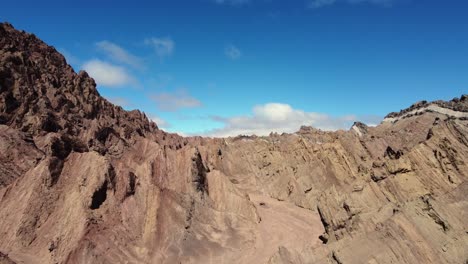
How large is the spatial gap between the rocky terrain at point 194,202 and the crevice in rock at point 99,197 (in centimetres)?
14

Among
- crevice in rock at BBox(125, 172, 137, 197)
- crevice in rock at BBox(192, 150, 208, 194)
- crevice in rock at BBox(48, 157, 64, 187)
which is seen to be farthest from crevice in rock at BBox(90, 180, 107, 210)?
crevice in rock at BBox(192, 150, 208, 194)

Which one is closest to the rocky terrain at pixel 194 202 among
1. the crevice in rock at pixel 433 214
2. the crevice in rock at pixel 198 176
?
the crevice in rock at pixel 433 214

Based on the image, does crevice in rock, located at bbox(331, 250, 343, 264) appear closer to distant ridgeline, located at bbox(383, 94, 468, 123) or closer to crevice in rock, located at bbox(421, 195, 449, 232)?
crevice in rock, located at bbox(421, 195, 449, 232)

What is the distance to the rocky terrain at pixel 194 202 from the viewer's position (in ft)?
79.0

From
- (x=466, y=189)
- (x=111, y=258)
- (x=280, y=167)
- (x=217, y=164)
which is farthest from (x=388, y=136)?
(x=111, y=258)

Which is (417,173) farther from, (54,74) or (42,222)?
(54,74)

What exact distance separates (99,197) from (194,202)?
9.15 metres

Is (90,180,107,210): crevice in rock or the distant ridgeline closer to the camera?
(90,180,107,210): crevice in rock

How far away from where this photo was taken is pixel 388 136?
237 feet

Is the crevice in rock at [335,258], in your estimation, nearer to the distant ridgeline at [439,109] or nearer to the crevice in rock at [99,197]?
the crevice in rock at [99,197]

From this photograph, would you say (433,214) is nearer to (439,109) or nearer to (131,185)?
(131,185)

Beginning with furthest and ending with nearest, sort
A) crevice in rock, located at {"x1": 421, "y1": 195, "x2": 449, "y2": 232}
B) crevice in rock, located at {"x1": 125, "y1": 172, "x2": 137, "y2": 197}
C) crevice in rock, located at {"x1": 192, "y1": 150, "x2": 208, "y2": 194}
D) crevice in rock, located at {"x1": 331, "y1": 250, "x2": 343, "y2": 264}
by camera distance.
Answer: crevice in rock, located at {"x1": 192, "y1": 150, "x2": 208, "y2": 194} < crevice in rock, located at {"x1": 125, "y1": 172, "x2": 137, "y2": 197} < crevice in rock, located at {"x1": 331, "y1": 250, "x2": 343, "y2": 264} < crevice in rock, located at {"x1": 421, "y1": 195, "x2": 449, "y2": 232}

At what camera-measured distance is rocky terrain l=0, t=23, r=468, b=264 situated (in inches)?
948

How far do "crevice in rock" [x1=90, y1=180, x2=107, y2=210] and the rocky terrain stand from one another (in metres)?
0.14
